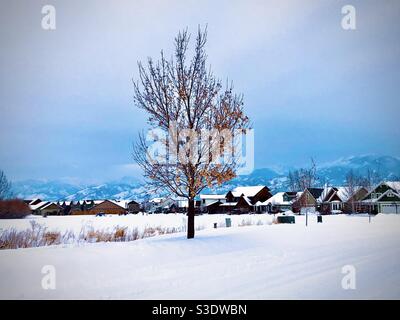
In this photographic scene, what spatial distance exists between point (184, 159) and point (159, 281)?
7.05m

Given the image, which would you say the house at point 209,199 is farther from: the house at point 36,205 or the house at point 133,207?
the house at point 36,205

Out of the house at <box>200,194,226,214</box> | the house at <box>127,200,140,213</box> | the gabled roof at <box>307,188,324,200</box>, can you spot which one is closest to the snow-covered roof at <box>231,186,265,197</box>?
the house at <box>200,194,226,214</box>

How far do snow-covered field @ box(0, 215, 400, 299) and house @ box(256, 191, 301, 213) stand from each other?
253 feet

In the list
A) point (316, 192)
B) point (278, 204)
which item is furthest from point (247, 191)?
point (316, 192)

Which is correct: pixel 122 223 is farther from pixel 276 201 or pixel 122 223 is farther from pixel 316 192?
pixel 316 192

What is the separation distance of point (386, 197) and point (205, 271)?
63342mm

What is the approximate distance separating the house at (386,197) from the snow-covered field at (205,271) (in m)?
54.8

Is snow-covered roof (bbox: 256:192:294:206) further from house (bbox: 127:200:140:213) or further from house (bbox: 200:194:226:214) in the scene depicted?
house (bbox: 127:200:140:213)

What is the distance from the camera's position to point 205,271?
28.9 feet

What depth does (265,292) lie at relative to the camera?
686 centimetres

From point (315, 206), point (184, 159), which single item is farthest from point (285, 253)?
point (315, 206)

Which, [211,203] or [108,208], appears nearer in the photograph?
[211,203]

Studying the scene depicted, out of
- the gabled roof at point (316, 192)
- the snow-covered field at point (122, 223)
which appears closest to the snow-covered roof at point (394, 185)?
the gabled roof at point (316, 192)
